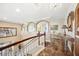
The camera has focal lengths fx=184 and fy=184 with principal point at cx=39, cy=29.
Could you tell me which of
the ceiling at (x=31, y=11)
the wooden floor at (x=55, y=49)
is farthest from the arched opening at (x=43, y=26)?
the wooden floor at (x=55, y=49)

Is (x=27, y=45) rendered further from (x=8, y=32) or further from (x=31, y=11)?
Answer: (x=31, y=11)

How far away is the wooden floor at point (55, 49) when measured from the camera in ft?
8.80

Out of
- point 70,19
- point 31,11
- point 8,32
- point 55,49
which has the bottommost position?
point 55,49

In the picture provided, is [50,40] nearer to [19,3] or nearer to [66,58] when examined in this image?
[66,58]

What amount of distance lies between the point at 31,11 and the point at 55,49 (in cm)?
66

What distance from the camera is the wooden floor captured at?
2684mm

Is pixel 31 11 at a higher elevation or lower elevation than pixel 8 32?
higher

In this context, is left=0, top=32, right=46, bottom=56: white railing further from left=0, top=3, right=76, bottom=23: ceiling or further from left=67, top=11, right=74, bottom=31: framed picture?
left=67, top=11, right=74, bottom=31: framed picture

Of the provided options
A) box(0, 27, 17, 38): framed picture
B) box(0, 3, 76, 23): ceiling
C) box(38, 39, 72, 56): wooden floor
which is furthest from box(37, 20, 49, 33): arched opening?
box(0, 27, 17, 38): framed picture

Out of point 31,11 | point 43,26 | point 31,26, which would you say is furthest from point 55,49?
point 31,11

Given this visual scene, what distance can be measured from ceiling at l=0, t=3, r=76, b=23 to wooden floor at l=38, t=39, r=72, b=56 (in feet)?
1.15

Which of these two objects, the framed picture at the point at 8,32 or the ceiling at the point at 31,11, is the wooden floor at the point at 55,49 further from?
the framed picture at the point at 8,32

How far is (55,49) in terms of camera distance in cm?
269

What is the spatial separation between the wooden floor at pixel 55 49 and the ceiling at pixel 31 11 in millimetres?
350
